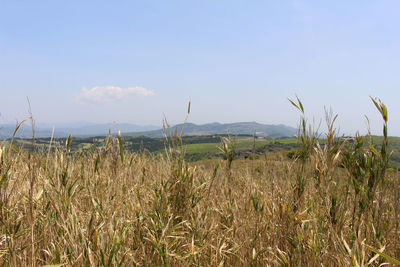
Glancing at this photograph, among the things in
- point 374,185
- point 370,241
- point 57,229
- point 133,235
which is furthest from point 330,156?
point 57,229

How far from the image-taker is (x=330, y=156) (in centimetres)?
240

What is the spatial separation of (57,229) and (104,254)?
851 mm

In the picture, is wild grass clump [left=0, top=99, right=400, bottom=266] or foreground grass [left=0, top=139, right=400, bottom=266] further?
wild grass clump [left=0, top=99, right=400, bottom=266]

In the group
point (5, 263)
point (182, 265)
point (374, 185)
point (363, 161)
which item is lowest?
point (182, 265)

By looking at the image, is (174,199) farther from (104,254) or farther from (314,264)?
(314,264)

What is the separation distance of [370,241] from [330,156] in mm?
836

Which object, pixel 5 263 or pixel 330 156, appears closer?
pixel 5 263

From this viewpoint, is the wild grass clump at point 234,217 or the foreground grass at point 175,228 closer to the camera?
the foreground grass at point 175,228

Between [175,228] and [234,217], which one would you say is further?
[234,217]

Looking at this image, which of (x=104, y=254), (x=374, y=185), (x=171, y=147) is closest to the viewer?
(x=104, y=254)

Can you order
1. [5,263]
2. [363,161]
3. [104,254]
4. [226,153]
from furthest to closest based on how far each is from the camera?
1. [226,153]
2. [363,161]
3. [5,263]
4. [104,254]

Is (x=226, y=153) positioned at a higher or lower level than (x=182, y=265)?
higher

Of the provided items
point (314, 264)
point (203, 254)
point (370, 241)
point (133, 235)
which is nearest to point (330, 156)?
point (370, 241)

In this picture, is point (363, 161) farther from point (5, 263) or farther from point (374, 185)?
point (5, 263)
